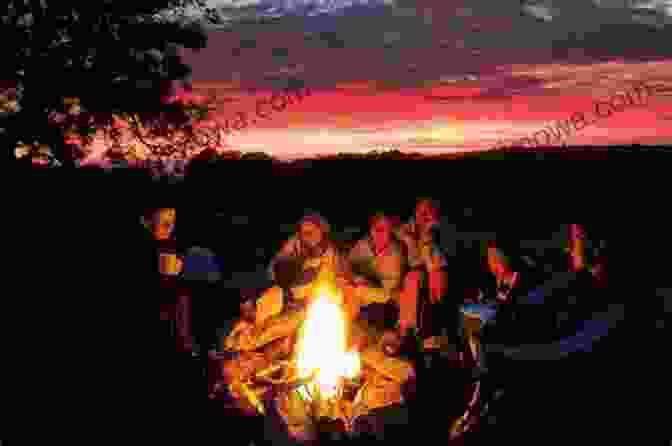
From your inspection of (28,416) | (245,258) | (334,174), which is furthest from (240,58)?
(28,416)

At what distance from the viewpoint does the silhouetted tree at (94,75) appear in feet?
42.2

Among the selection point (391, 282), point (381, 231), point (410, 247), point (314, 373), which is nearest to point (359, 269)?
point (391, 282)

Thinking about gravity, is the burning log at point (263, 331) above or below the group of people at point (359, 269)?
below

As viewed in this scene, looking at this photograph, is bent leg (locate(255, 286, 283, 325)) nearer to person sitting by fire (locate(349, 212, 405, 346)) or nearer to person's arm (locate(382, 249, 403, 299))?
person sitting by fire (locate(349, 212, 405, 346))

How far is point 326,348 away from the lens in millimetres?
5762

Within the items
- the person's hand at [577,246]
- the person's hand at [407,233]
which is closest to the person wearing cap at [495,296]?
the person's hand at [577,246]

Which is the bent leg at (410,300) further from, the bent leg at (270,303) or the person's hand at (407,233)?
the bent leg at (270,303)

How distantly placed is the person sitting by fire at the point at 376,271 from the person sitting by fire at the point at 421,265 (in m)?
0.12

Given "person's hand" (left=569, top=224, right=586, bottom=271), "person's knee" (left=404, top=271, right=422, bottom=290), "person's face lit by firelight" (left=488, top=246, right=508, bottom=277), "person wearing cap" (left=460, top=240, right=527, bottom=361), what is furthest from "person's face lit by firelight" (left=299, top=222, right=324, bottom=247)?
"person's hand" (left=569, top=224, right=586, bottom=271)

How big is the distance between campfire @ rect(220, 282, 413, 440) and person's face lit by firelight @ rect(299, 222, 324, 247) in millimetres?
372

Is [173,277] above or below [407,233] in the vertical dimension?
below

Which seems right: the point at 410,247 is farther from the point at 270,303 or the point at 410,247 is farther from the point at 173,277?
the point at 173,277

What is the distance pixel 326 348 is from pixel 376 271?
71 centimetres

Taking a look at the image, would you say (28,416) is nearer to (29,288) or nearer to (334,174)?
(29,288)
